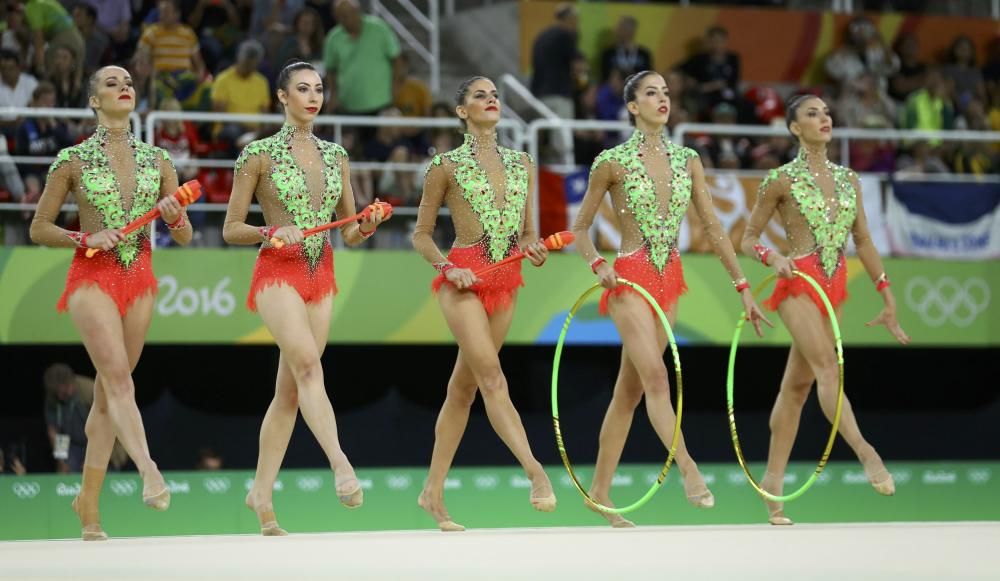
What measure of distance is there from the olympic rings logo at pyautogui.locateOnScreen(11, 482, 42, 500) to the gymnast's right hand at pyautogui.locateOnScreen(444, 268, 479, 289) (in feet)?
18.0

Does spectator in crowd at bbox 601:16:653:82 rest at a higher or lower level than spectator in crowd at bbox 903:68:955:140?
higher

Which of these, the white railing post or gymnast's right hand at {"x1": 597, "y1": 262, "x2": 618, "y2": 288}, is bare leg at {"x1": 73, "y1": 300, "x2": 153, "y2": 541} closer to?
gymnast's right hand at {"x1": 597, "y1": 262, "x2": 618, "y2": 288}

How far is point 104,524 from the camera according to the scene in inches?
477

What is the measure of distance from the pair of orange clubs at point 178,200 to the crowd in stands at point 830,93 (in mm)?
6010

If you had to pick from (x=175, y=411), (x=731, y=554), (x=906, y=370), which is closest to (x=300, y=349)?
(x=731, y=554)

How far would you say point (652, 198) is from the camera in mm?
8055

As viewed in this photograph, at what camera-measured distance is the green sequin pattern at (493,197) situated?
310 inches

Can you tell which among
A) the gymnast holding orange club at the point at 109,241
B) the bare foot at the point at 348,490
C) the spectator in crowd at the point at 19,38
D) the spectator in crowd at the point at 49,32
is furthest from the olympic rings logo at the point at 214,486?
the bare foot at the point at 348,490

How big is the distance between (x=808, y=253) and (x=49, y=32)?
651cm

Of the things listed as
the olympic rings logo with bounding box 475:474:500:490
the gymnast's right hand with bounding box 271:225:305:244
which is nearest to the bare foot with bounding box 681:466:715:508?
the gymnast's right hand with bounding box 271:225:305:244

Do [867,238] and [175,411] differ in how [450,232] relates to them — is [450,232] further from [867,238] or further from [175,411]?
[867,238]

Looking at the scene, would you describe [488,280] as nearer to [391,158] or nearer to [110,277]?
[110,277]

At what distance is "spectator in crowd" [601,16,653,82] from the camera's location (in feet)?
47.8

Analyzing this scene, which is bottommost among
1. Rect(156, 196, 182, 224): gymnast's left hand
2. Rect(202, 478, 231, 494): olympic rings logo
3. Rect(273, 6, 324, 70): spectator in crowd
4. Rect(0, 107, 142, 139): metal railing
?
Rect(202, 478, 231, 494): olympic rings logo
